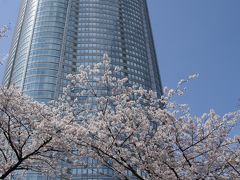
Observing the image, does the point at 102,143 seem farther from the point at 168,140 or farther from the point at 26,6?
the point at 26,6

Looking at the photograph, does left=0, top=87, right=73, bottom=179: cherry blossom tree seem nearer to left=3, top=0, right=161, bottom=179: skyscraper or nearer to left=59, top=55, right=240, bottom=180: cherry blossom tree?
left=59, top=55, right=240, bottom=180: cherry blossom tree

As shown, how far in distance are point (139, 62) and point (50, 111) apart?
102m

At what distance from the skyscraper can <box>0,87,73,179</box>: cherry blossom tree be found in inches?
3033

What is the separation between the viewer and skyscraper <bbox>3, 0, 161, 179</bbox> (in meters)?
99.1

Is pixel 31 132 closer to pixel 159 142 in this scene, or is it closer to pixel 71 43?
pixel 159 142

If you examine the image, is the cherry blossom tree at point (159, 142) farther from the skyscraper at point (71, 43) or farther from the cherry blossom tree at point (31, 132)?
the skyscraper at point (71, 43)

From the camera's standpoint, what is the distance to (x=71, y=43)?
11131 centimetres

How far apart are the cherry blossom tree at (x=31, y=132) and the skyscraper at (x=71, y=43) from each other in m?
77.0

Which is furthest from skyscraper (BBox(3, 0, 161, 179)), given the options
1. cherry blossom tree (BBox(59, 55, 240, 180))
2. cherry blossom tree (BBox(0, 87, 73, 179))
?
cherry blossom tree (BBox(59, 55, 240, 180))

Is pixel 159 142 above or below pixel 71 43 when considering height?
below

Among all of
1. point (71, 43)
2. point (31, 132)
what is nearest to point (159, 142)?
point (31, 132)

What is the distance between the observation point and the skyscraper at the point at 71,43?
99.1 metres

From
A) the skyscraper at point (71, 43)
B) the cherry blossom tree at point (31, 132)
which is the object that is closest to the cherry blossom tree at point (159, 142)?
the cherry blossom tree at point (31, 132)

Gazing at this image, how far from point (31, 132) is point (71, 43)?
99.6m
